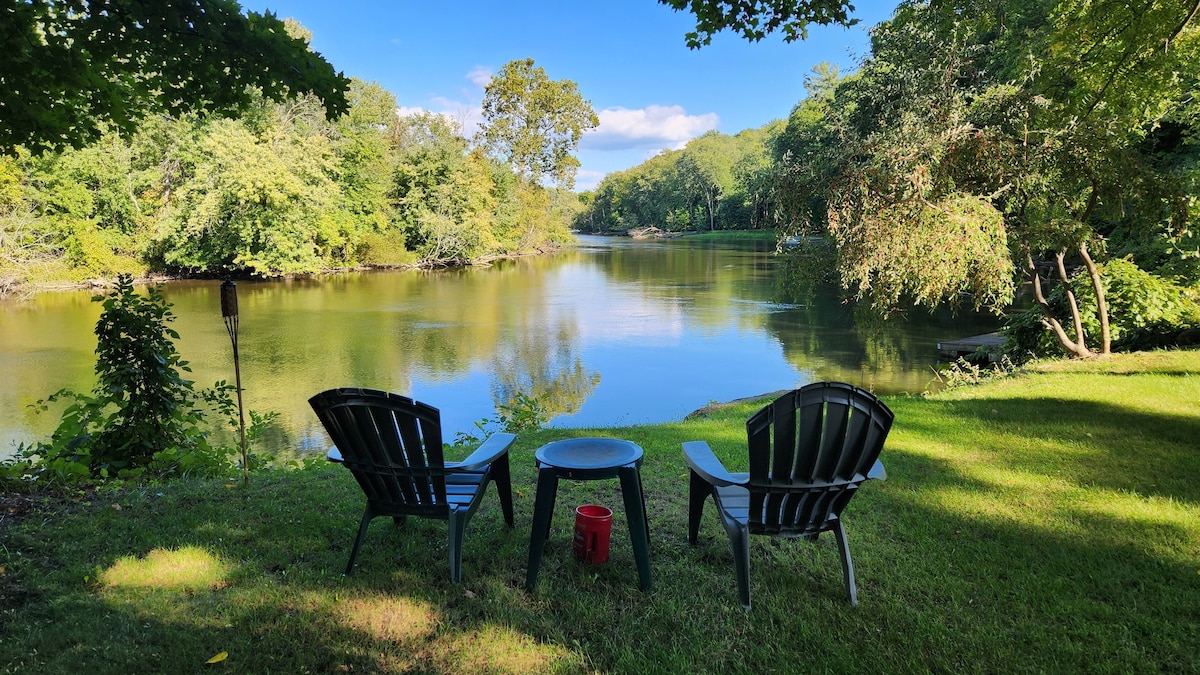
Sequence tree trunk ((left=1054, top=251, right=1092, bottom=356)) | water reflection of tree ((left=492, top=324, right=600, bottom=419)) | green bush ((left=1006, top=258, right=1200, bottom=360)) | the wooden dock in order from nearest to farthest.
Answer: tree trunk ((left=1054, top=251, right=1092, bottom=356)) → green bush ((left=1006, top=258, right=1200, bottom=360)) → water reflection of tree ((left=492, top=324, right=600, bottom=419)) → the wooden dock

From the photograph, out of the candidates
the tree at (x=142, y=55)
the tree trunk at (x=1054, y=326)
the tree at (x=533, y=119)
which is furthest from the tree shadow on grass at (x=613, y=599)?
the tree at (x=533, y=119)

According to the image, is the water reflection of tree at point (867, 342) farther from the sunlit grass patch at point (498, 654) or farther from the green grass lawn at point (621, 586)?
the sunlit grass patch at point (498, 654)

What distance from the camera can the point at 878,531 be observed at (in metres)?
3.26

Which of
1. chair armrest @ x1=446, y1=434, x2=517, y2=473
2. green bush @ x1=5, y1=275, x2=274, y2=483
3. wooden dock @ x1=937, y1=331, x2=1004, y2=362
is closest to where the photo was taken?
chair armrest @ x1=446, y1=434, x2=517, y2=473

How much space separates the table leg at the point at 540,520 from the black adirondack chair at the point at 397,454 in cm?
31

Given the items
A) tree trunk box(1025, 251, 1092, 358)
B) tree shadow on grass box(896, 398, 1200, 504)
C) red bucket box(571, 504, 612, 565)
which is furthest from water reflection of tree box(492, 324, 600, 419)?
tree trunk box(1025, 251, 1092, 358)

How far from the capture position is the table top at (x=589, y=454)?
273cm

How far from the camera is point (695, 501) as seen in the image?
3107 millimetres

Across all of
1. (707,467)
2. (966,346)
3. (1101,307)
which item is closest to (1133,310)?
(1101,307)

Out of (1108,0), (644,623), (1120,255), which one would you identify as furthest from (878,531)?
(1120,255)

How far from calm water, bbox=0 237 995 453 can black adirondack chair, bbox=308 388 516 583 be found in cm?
522

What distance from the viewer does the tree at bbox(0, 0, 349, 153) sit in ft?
10.3

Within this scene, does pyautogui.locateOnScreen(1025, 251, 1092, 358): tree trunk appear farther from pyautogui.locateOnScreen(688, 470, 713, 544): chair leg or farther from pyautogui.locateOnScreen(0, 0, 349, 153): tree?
pyautogui.locateOnScreen(0, 0, 349, 153): tree

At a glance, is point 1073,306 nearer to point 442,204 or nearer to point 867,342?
point 867,342
